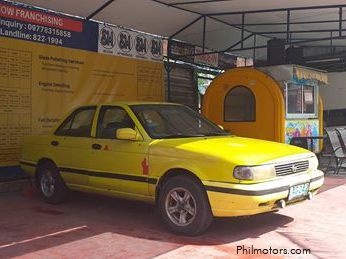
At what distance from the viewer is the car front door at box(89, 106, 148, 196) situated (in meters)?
6.47

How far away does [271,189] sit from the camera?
572 centimetres

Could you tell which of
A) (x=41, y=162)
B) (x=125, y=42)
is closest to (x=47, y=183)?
(x=41, y=162)

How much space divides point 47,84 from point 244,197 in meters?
5.36

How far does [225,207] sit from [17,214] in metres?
3.16

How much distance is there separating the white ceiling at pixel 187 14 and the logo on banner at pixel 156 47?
20 cm

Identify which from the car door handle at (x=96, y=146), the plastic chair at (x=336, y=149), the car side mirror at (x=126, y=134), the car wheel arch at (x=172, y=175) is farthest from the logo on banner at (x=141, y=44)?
the car wheel arch at (x=172, y=175)

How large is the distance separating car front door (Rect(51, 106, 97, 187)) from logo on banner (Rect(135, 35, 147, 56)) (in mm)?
4098

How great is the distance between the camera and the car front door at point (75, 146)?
7.24 metres

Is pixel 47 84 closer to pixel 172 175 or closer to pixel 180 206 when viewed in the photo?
pixel 172 175

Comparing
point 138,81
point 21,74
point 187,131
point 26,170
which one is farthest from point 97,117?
point 138,81

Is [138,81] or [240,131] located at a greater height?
[138,81]

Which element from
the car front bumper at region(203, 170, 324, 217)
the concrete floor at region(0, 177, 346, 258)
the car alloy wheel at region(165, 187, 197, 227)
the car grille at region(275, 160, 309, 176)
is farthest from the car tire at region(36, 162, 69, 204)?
the car grille at region(275, 160, 309, 176)

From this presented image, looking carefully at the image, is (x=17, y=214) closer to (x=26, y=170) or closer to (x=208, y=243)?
(x=26, y=170)

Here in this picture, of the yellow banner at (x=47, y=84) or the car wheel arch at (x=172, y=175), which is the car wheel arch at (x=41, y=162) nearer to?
the yellow banner at (x=47, y=84)
